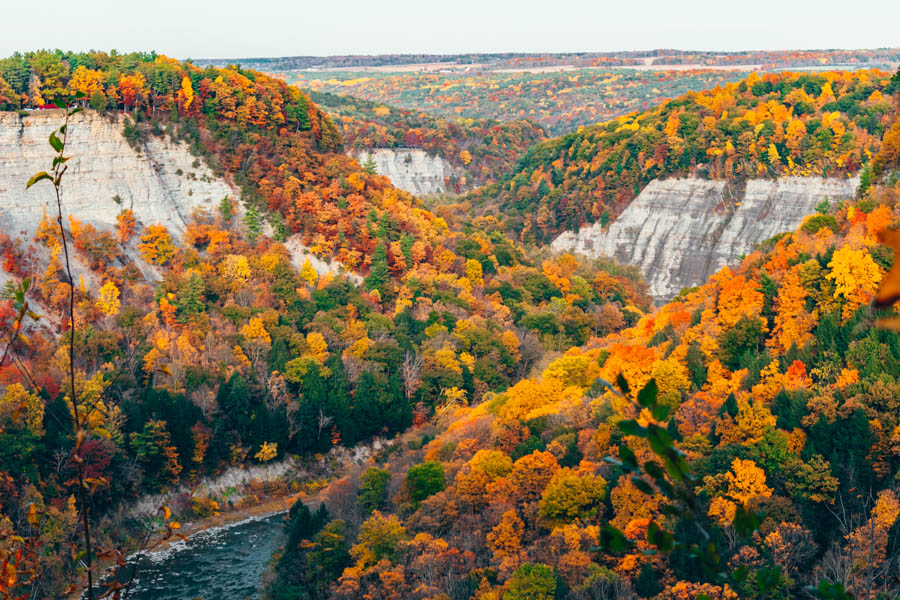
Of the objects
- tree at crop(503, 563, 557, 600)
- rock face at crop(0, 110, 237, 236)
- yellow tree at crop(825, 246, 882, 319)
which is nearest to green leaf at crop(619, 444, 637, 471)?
tree at crop(503, 563, 557, 600)

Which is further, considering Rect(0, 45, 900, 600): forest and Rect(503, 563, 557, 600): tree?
Rect(0, 45, 900, 600): forest

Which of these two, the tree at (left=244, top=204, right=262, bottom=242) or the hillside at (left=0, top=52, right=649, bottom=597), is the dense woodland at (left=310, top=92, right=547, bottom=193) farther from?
the tree at (left=244, top=204, right=262, bottom=242)

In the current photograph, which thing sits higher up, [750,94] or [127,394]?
[750,94]

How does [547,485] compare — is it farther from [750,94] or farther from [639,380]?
[750,94]

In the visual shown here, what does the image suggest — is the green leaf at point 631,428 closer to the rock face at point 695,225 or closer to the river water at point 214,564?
the river water at point 214,564

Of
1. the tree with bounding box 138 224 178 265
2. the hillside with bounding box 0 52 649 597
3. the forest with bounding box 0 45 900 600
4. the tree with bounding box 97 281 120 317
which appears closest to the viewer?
the forest with bounding box 0 45 900 600

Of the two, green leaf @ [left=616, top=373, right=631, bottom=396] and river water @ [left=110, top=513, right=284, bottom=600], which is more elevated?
green leaf @ [left=616, top=373, right=631, bottom=396]

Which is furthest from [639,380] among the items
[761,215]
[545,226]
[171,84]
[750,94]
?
[750,94]
